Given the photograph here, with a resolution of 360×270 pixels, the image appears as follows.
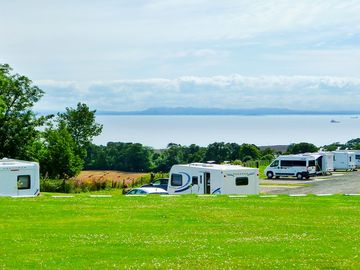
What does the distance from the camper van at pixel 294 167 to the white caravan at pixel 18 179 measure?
2825cm

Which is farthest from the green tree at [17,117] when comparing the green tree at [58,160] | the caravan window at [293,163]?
the caravan window at [293,163]

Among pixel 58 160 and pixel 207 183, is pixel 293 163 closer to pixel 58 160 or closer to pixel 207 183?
pixel 58 160

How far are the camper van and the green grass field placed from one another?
32.1 meters

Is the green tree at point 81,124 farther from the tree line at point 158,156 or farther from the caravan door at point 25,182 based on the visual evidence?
the caravan door at point 25,182

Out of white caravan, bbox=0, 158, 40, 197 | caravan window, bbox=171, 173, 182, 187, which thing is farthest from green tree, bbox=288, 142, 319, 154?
white caravan, bbox=0, 158, 40, 197

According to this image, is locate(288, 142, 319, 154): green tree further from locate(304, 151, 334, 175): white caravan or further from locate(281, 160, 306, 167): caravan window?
locate(281, 160, 306, 167): caravan window

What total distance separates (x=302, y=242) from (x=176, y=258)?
4.18m

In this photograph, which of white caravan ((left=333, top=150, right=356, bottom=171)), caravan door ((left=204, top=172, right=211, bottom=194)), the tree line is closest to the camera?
caravan door ((left=204, top=172, right=211, bottom=194))

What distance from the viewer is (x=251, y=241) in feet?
61.1

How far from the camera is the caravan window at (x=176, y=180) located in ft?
130

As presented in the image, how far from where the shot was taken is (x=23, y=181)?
38562 mm

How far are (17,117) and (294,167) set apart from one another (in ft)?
85.4

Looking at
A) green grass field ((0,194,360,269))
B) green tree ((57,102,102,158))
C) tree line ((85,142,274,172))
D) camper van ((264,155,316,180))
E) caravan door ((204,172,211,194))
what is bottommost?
green grass field ((0,194,360,269))

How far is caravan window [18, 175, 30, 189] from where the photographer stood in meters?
38.3
